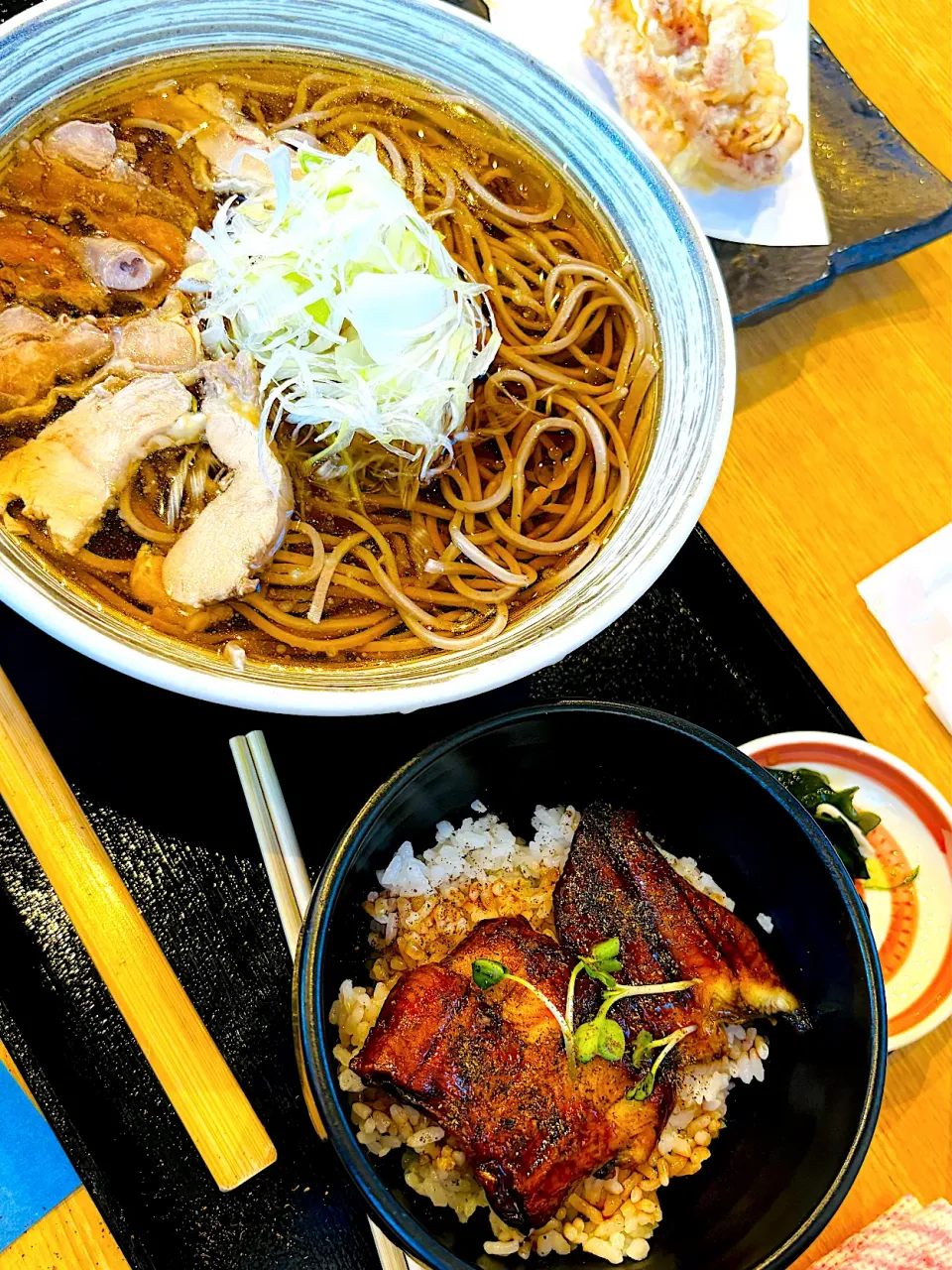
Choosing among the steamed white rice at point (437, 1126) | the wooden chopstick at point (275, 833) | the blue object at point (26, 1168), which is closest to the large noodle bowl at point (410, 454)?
the wooden chopstick at point (275, 833)

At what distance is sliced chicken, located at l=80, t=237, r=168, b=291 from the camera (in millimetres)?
1413

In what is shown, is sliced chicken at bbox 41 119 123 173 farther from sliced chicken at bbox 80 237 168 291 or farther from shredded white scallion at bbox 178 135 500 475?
shredded white scallion at bbox 178 135 500 475

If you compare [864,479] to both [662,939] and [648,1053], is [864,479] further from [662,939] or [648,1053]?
[648,1053]

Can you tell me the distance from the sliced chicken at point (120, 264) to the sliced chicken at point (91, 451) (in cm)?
16

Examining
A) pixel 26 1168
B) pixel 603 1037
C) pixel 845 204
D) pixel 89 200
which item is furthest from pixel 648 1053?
pixel 845 204

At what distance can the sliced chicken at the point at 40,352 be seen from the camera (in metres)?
1.34

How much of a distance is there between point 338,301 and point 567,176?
0.49m

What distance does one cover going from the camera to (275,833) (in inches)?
55.9

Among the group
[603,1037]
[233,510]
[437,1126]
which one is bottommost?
[437,1126]

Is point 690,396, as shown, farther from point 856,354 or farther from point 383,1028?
point 383,1028

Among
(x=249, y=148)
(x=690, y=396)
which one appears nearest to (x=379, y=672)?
(x=690, y=396)

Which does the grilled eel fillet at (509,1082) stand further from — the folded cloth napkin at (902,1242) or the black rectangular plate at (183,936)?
the folded cloth napkin at (902,1242)

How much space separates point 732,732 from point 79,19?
1.44 meters

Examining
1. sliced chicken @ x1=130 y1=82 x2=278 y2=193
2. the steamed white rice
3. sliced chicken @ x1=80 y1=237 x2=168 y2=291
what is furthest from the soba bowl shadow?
sliced chicken @ x1=130 y1=82 x2=278 y2=193
